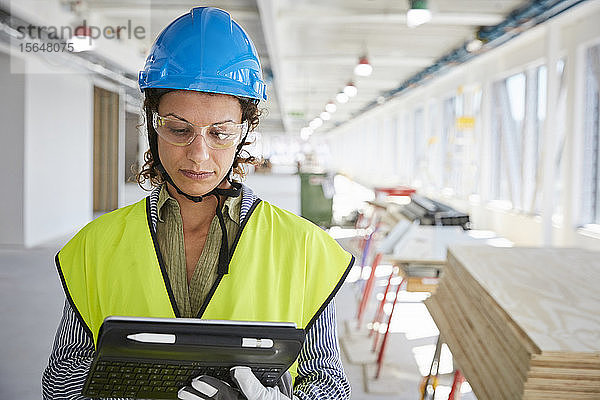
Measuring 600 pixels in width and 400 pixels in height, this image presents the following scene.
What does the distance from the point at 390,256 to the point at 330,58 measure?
10.2 metres

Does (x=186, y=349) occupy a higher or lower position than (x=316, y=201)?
higher

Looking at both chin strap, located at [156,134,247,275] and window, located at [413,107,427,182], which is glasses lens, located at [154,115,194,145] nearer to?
chin strap, located at [156,134,247,275]

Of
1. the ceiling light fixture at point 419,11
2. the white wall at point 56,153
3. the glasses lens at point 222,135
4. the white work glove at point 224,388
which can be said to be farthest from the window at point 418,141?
the white work glove at point 224,388

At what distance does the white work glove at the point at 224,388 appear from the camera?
135 cm

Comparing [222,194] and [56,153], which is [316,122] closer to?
[56,153]

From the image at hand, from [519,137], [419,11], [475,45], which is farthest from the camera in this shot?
[519,137]

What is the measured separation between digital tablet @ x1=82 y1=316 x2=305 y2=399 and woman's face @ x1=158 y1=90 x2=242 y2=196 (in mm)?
394

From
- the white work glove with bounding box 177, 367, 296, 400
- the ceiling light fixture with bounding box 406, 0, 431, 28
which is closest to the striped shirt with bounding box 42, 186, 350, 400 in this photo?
the white work glove with bounding box 177, 367, 296, 400

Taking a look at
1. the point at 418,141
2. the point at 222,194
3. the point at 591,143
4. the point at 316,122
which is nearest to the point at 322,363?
the point at 222,194

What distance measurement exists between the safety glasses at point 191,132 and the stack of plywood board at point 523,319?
1060mm

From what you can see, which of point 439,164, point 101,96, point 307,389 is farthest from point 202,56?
point 439,164

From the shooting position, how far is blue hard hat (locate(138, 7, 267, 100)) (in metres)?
1.54

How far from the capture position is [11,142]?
1002 centimetres

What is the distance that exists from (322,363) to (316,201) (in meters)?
11.2
